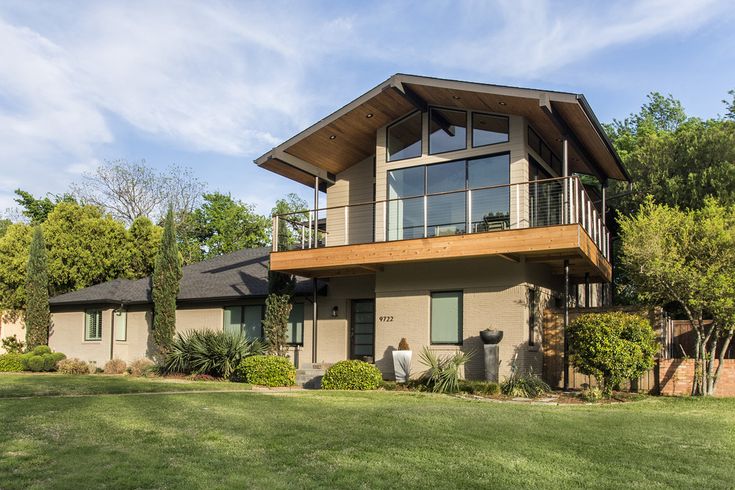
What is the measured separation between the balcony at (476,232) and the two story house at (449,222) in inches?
1.2

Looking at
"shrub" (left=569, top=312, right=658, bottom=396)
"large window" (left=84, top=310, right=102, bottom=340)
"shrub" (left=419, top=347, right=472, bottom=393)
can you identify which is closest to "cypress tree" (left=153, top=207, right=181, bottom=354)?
"large window" (left=84, top=310, right=102, bottom=340)

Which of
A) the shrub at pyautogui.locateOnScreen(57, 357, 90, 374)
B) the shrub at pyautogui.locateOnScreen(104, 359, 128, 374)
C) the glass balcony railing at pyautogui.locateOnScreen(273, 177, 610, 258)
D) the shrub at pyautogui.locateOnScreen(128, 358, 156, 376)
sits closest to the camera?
the glass balcony railing at pyautogui.locateOnScreen(273, 177, 610, 258)

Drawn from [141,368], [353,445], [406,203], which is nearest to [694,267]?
[406,203]

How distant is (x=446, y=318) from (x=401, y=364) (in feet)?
5.51

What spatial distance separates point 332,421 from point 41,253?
20.4 metres

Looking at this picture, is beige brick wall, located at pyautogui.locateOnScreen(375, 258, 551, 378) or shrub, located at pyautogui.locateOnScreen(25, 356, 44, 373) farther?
shrub, located at pyautogui.locateOnScreen(25, 356, 44, 373)

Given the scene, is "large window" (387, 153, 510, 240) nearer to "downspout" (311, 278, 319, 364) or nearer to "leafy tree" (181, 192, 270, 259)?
"downspout" (311, 278, 319, 364)

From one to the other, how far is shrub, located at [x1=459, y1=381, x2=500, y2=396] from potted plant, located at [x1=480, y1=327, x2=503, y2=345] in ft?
3.57

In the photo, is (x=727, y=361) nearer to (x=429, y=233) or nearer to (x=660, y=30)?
(x=429, y=233)

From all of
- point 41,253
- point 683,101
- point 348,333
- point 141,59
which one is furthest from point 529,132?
point 683,101

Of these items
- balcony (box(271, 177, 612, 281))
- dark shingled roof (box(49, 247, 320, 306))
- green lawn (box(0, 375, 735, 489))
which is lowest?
green lawn (box(0, 375, 735, 489))

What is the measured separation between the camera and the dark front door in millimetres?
19609

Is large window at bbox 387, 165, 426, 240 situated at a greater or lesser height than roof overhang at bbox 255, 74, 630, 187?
lesser

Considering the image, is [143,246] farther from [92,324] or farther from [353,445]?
[353,445]
